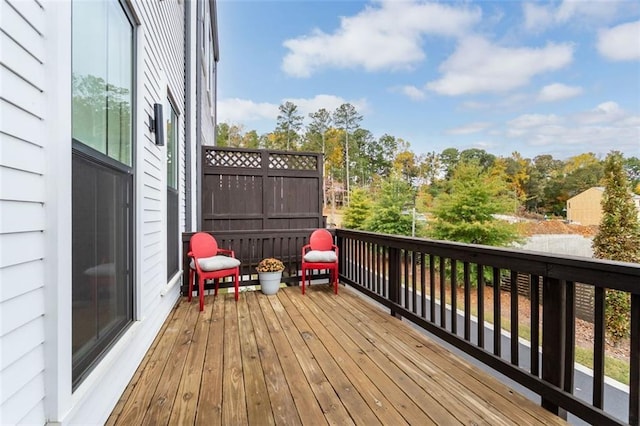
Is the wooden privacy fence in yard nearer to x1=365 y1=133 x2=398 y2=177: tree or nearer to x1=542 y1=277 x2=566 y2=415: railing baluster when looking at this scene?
x1=542 y1=277 x2=566 y2=415: railing baluster

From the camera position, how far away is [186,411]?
164cm

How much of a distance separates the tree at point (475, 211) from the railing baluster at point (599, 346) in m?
12.7

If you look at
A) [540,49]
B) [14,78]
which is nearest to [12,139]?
[14,78]

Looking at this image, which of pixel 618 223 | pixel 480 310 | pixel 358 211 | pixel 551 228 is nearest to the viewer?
pixel 480 310

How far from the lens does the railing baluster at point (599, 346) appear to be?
1441 millimetres

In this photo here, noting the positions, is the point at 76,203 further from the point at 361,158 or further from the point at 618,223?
the point at 361,158

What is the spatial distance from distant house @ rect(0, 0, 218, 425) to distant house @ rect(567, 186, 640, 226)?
18213mm

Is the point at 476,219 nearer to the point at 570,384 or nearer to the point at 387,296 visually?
the point at 387,296

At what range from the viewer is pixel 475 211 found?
533 inches

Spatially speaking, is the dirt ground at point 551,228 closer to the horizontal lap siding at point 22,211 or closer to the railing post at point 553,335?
the railing post at point 553,335

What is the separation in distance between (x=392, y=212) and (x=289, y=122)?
31.7ft

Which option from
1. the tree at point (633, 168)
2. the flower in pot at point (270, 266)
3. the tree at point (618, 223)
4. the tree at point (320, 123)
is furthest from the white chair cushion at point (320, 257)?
the tree at point (320, 123)

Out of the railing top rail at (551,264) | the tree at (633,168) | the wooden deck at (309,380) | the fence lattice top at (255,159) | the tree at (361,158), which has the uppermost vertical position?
the tree at (361,158)

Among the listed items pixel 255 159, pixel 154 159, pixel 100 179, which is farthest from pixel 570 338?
pixel 255 159
